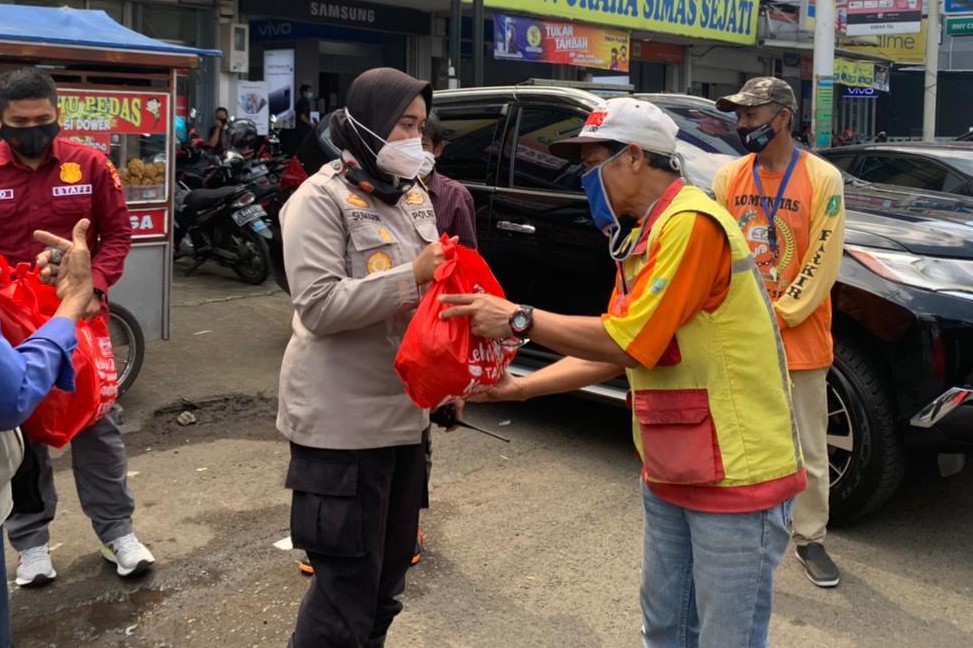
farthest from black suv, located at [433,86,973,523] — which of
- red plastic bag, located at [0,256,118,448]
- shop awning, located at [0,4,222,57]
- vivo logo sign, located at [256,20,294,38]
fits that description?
vivo logo sign, located at [256,20,294,38]

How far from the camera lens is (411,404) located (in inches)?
109

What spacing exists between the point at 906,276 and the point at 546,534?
183 centimetres

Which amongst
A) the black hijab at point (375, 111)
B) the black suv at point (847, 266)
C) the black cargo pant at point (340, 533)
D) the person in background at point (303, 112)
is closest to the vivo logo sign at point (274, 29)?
the person in background at point (303, 112)

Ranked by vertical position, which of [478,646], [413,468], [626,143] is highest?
[626,143]

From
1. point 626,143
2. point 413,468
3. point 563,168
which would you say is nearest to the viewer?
point 626,143

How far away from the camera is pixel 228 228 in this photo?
9961 mm

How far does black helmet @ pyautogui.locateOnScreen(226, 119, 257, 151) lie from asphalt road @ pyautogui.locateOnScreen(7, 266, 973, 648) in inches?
303

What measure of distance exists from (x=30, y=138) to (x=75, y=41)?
2.25 m

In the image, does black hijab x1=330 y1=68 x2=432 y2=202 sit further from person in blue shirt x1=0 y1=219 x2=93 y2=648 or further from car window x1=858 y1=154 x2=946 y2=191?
car window x1=858 y1=154 x2=946 y2=191

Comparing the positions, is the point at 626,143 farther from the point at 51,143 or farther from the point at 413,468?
the point at 51,143

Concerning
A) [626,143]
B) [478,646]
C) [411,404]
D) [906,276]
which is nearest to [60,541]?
[478,646]

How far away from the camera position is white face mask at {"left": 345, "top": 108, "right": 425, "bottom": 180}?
107 inches

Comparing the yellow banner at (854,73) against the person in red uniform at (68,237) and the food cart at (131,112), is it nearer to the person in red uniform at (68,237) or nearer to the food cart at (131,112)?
the food cart at (131,112)

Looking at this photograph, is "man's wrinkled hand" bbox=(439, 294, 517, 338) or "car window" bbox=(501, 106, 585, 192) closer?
"man's wrinkled hand" bbox=(439, 294, 517, 338)
